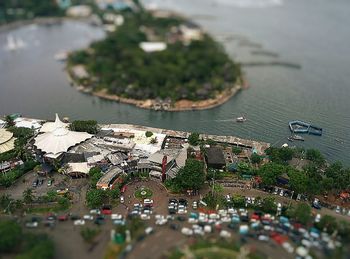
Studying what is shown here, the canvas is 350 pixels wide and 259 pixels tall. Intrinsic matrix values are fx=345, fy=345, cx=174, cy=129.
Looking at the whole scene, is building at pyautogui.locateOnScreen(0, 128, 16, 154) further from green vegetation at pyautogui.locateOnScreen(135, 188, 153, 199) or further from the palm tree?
green vegetation at pyautogui.locateOnScreen(135, 188, 153, 199)

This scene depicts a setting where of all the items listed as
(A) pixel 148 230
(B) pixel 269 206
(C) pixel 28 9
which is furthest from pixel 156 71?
(C) pixel 28 9

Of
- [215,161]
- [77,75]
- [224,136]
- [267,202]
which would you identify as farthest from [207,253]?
[77,75]

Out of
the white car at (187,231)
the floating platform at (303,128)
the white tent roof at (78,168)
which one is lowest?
the white tent roof at (78,168)

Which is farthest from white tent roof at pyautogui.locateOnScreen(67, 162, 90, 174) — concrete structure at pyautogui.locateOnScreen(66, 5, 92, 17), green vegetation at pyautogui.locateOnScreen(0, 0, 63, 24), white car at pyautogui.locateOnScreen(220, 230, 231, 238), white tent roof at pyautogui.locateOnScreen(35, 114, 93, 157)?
concrete structure at pyautogui.locateOnScreen(66, 5, 92, 17)

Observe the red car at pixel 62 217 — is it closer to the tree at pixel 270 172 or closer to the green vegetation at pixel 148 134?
the green vegetation at pixel 148 134

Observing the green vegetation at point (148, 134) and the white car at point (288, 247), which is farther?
the green vegetation at point (148, 134)

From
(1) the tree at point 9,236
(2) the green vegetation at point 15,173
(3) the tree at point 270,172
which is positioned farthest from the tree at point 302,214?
(2) the green vegetation at point 15,173

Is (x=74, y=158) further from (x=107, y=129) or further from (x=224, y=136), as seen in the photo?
(x=224, y=136)

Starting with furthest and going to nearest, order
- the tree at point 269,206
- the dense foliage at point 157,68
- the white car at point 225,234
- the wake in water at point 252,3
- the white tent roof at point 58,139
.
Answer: the wake in water at point 252,3 < the dense foliage at point 157,68 < the white tent roof at point 58,139 < the tree at point 269,206 < the white car at point 225,234
